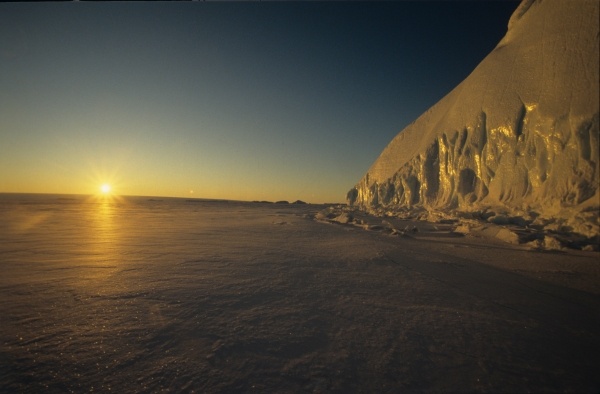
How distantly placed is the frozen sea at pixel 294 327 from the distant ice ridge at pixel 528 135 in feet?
9.79

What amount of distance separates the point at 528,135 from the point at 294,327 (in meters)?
13.9

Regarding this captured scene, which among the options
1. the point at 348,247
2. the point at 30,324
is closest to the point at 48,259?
the point at 30,324

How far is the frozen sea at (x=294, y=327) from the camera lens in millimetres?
1778

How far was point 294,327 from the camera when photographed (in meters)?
2.45

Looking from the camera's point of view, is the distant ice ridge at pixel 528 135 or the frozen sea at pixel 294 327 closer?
the frozen sea at pixel 294 327

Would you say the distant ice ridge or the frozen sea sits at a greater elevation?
the distant ice ridge

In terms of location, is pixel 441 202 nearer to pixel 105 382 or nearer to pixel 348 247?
pixel 348 247

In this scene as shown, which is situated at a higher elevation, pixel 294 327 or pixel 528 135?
pixel 528 135

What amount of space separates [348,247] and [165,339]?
16.0 feet

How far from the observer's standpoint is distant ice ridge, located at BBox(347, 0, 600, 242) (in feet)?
23.2

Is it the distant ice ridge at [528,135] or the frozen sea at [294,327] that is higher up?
the distant ice ridge at [528,135]

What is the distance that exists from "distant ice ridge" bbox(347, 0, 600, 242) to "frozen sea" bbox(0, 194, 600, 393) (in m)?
2.98

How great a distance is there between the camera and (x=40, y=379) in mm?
1711

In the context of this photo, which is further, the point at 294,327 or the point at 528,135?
the point at 528,135
